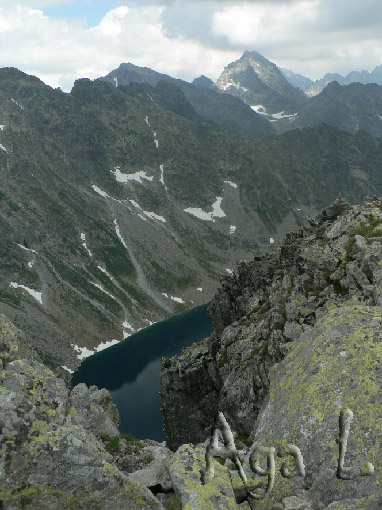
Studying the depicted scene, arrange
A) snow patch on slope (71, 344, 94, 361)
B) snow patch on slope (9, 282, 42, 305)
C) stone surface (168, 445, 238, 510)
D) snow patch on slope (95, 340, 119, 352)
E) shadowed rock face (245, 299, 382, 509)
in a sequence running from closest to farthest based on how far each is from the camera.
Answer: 1. stone surface (168, 445, 238, 510)
2. shadowed rock face (245, 299, 382, 509)
3. snow patch on slope (71, 344, 94, 361)
4. snow patch on slope (95, 340, 119, 352)
5. snow patch on slope (9, 282, 42, 305)

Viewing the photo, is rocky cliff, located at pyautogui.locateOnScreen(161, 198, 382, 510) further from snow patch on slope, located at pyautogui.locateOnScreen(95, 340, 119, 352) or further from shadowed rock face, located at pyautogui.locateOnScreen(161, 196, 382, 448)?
snow patch on slope, located at pyautogui.locateOnScreen(95, 340, 119, 352)

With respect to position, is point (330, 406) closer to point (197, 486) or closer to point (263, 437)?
point (263, 437)

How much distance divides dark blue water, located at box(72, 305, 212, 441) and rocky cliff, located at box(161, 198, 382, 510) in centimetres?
5023

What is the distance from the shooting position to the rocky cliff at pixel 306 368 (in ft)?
38.9

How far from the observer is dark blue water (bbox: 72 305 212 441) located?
9531 cm

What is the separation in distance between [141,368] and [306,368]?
394ft

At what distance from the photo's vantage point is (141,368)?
129 meters

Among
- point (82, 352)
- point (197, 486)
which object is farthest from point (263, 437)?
point (82, 352)

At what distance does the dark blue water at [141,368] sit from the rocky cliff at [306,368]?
50234 mm

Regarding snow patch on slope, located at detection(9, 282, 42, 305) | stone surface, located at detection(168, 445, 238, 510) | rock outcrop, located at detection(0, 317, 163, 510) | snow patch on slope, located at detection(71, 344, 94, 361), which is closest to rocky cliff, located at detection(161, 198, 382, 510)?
stone surface, located at detection(168, 445, 238, 510)

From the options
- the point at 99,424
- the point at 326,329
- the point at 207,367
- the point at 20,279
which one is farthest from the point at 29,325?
the point at 326,329

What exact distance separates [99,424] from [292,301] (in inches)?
616

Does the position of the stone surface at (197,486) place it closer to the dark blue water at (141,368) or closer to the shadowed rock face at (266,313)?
the shadowed rock face at (266,313)

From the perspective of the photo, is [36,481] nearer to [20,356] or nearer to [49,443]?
[49,443]
